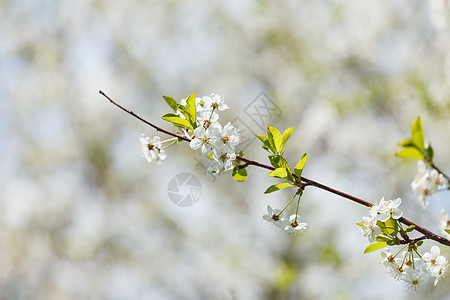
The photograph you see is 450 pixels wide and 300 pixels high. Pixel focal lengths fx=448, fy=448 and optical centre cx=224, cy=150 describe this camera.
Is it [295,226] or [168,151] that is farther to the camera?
[168,151]

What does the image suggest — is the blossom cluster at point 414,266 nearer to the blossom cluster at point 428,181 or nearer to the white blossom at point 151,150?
the blossom cluster at point 428,181

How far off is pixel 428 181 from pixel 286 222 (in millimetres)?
269

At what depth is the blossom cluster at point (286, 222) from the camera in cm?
83

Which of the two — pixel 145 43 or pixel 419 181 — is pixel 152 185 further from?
pixel 419 181

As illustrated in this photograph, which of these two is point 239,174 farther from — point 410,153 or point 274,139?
point 410,153

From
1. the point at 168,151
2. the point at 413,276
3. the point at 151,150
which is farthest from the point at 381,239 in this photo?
the point at 168,151

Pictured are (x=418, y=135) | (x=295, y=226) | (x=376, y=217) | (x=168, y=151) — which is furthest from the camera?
(x=168, y=151)

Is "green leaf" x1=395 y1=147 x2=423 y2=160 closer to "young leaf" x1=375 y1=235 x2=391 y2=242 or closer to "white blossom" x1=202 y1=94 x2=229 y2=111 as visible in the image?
"young leaf" x1=375 y1=235 x2=391 y2=242

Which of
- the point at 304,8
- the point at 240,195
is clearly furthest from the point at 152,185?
the point at 304,8

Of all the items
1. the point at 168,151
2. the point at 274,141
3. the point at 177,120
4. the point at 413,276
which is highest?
the point at 168,151

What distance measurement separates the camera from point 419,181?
70 cm

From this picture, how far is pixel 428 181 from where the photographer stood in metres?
0.69

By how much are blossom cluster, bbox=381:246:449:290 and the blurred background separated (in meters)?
3.80

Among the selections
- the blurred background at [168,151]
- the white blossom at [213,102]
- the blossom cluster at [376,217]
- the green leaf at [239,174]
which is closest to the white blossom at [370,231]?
the blossom cluster at [376,217]
